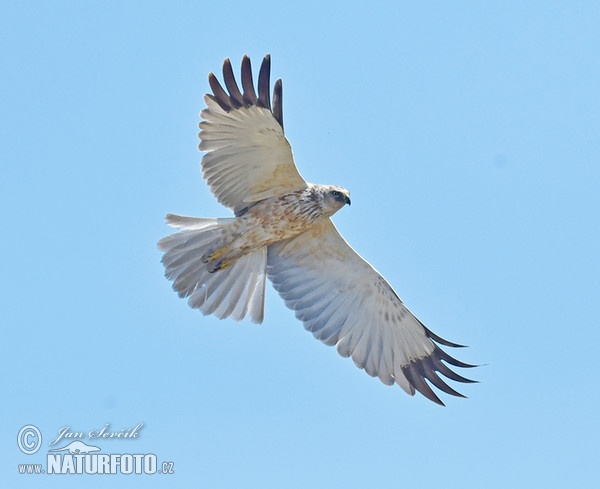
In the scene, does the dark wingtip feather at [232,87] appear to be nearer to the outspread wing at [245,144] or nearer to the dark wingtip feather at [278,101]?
the outspread wing at [245,144]

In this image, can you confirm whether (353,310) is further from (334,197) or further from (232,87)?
(232,87)

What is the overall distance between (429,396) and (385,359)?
2.21 feet

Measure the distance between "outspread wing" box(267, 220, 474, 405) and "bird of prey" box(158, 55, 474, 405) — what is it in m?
0.01

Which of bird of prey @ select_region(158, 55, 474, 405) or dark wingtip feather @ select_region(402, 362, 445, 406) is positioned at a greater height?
bird of prey @ select_region(158, 55, 474, 405)

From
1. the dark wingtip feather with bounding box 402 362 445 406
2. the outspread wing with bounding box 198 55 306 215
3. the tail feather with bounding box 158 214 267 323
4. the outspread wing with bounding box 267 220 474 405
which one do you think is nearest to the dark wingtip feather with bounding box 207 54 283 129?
the outspread wing with bounding box 198 55 306 215

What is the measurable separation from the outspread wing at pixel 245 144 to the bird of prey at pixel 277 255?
0.01 meters

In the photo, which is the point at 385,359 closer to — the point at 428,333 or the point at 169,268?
the point at 428,333

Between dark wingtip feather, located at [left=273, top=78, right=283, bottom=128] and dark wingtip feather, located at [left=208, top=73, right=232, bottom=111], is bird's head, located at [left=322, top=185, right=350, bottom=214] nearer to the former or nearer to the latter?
dark wingtip feather, located at [left=273, top=78, right=283, bottom=128]

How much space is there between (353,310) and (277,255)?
1.11 meters

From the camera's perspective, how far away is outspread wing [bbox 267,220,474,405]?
10.9 metres

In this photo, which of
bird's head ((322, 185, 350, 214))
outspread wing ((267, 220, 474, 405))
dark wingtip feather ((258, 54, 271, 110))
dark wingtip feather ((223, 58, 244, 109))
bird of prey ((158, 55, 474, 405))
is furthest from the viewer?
outspread wing ((267, 220, 474, 405))

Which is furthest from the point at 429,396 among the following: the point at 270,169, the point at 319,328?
the point at 270,169

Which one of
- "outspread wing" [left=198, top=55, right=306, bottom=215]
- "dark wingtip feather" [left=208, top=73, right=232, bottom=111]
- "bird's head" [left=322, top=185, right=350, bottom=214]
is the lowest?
"bird's head" [left=322, top=185, right=350, bottom=214]

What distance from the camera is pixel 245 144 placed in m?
10.1
